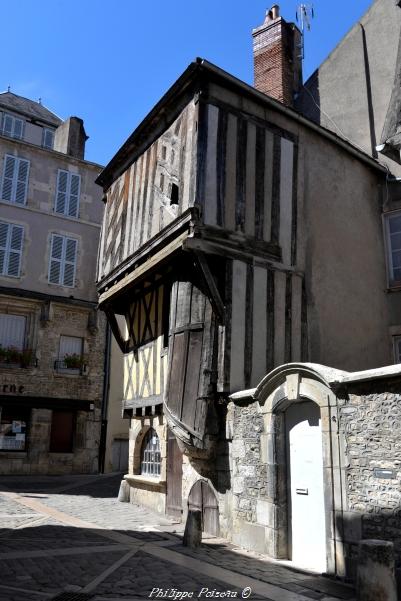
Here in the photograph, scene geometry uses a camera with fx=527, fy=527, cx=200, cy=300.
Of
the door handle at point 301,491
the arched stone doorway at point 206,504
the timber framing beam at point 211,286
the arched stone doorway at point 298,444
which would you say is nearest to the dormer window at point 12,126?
the timber framing beam at point 211,286

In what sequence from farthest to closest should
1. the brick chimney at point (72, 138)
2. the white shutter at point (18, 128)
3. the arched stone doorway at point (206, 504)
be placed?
the white shutter at point (18, 128)
the brick chimney at point (72, 138)
the arched stone doorway at point (206, 504)

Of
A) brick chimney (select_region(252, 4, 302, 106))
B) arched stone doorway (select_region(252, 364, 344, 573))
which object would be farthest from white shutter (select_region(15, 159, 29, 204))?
arched stone doorway (select_region(252, 364, 344, 573))

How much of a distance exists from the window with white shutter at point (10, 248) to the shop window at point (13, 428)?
12.4 feet

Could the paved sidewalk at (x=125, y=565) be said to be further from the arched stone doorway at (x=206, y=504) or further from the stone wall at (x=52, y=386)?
the stone wall at (x=52, y=386)

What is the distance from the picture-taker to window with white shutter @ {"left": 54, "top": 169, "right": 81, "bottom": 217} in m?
16.2

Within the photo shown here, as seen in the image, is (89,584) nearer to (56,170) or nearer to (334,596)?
(334,596)

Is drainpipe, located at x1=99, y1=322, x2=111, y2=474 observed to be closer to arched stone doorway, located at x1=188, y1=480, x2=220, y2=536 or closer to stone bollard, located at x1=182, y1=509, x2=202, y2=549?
arched stone doorway, located at x1=188, y1=480, x2=220, y2=536

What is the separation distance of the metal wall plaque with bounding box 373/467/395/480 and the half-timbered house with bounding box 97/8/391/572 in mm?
1673

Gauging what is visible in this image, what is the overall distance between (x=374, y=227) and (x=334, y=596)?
6596 millimetres

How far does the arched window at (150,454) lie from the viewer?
30.4ft

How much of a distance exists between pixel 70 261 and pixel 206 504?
10444mm

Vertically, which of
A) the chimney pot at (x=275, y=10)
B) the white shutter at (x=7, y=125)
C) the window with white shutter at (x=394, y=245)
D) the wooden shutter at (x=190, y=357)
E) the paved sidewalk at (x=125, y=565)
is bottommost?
the paved sidewalk at (x=125, y=565)

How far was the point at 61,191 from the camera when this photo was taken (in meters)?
16.3

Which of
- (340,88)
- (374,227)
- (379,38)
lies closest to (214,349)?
(374,227)
